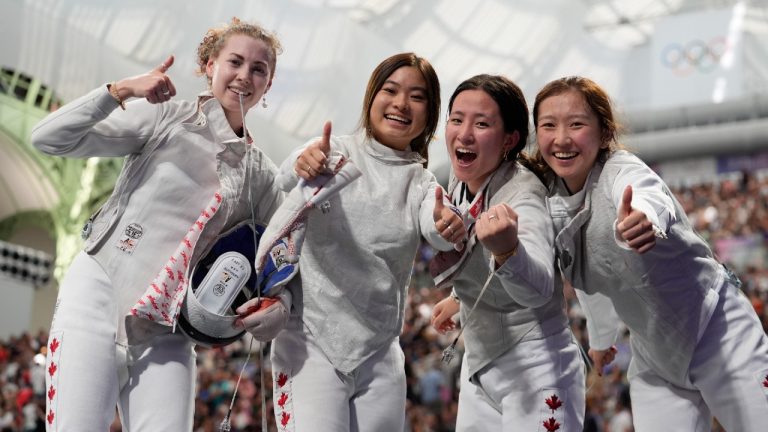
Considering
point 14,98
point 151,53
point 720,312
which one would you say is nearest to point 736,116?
point 151,53

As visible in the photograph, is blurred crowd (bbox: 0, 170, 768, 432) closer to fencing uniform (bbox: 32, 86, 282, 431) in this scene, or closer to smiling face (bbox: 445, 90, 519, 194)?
smiling face (bbox: 445, 90, 519, 194)

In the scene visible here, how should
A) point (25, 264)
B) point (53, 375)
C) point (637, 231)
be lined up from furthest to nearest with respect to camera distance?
point (25, 264)
point (53, 375)
point (637, 231)

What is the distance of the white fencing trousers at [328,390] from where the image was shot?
7.18 ft

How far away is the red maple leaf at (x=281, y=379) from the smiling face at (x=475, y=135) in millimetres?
726

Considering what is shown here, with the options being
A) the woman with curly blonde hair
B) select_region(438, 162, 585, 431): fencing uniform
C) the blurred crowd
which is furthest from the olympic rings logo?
the woman with curly blonde hair

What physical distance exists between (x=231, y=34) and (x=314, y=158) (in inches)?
22.3

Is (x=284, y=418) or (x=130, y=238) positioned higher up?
(x=130, y=238)

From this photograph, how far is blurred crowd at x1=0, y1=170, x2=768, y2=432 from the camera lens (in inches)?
306

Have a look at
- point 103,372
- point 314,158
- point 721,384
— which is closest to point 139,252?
point 103,372

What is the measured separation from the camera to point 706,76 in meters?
16.2

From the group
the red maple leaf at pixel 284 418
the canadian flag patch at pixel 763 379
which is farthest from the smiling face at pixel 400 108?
the canadian flag patch at pixel 763 379

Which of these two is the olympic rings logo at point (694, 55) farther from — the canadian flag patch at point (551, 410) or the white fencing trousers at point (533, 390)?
the canadian flag patch at point (551, 410)

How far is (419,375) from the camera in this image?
29.1ft

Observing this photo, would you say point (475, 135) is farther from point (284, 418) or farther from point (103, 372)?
point (103, 372)
